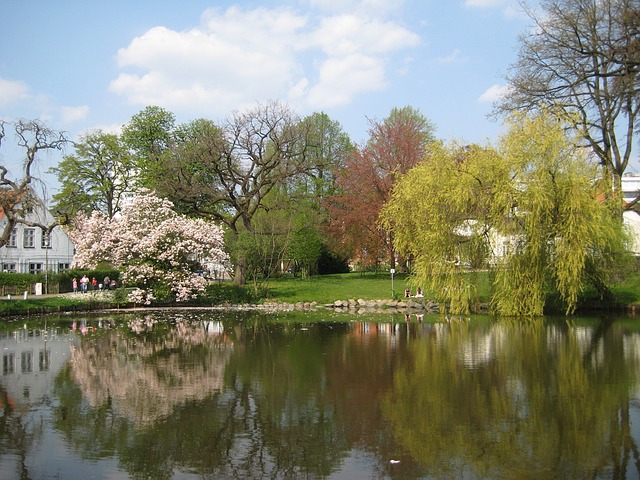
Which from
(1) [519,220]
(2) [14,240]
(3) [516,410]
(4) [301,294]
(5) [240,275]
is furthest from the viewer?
(2) [14,240]

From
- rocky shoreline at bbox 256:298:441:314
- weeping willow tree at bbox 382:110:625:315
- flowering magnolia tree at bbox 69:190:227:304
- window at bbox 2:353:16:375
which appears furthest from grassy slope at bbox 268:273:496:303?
window at bbox 2:353:16:375

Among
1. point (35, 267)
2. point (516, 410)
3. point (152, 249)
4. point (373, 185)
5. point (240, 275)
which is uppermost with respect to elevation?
point (373, 185)

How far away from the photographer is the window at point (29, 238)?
168 feet

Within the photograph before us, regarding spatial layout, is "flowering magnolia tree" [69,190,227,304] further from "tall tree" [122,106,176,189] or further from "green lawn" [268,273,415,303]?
"tall tree" [122,106,176,189]

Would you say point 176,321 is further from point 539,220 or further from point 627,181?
point 627,181

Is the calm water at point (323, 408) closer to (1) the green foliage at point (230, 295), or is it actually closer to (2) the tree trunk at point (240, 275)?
(1) the green foliage at point (230, 295)

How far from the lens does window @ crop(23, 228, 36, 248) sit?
168 ft

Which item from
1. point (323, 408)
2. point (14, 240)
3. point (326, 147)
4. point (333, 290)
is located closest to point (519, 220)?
point (333, 290)

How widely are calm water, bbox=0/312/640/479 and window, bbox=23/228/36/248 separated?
34.6m

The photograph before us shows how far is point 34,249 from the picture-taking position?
51812 mm

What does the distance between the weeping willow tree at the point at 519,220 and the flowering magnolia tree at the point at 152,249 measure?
13.2 meters

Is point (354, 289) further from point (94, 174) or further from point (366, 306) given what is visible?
point (94, 174)

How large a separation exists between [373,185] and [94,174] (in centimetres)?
2590

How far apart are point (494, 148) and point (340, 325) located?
1054 cm
